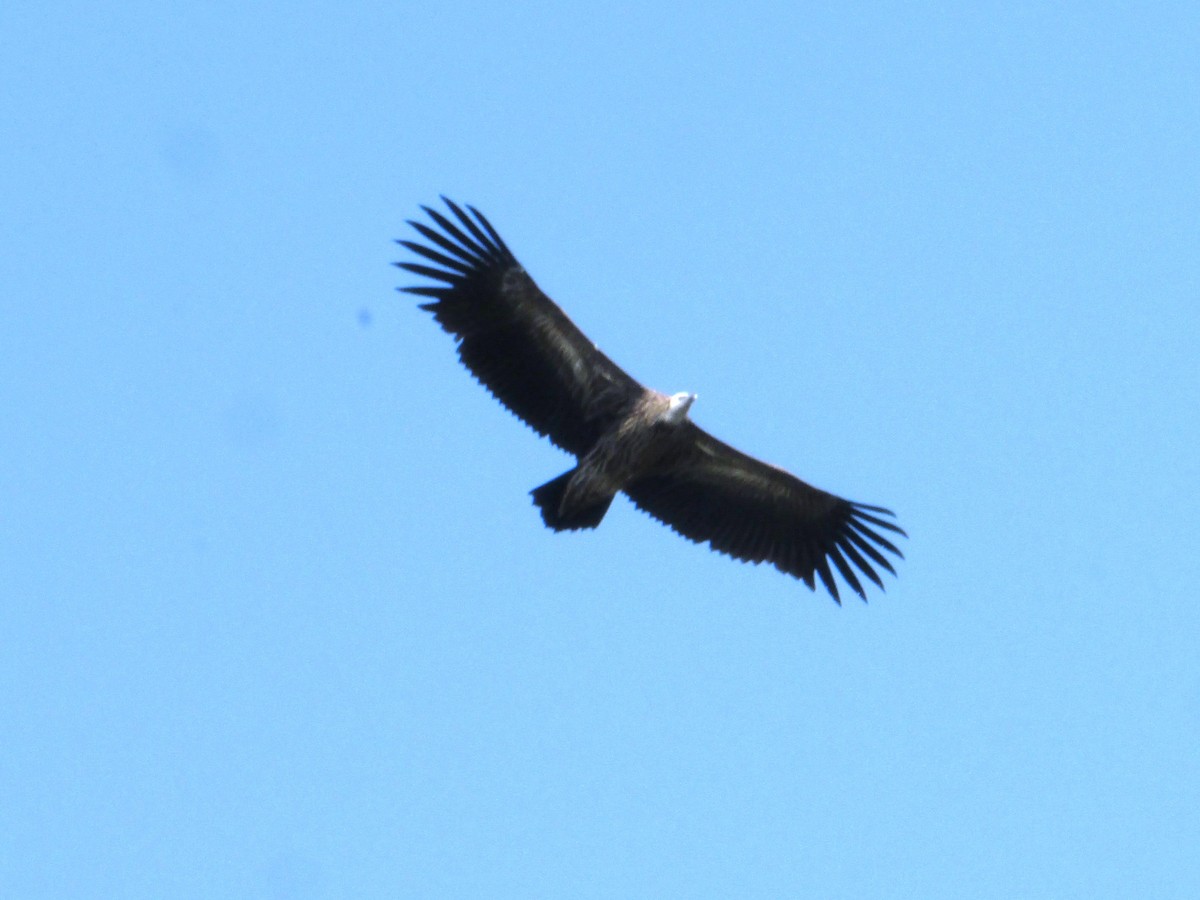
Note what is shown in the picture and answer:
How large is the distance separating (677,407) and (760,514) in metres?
2.16

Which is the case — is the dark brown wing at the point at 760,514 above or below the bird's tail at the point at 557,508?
above

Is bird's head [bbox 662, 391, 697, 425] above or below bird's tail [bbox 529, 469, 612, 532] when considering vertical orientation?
above

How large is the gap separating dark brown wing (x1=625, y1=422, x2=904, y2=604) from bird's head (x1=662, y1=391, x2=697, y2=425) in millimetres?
753

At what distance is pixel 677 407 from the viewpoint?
20.7m

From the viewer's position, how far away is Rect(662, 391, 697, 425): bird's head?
2070cm

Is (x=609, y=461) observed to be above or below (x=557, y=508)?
above

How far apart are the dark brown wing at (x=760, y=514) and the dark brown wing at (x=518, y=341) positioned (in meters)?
1.10

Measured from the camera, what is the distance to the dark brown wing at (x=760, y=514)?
859 inches

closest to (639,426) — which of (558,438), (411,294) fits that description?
(558,438)

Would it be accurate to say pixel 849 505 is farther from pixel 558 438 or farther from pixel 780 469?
pixel 558 438

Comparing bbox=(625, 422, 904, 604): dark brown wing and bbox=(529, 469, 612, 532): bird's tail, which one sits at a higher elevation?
bbox=(625, 422, 904, 604): dark brown wing

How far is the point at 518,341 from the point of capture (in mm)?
20875

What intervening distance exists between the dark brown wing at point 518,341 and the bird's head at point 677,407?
1.30ft

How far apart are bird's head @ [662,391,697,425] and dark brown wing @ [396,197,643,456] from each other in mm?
398
